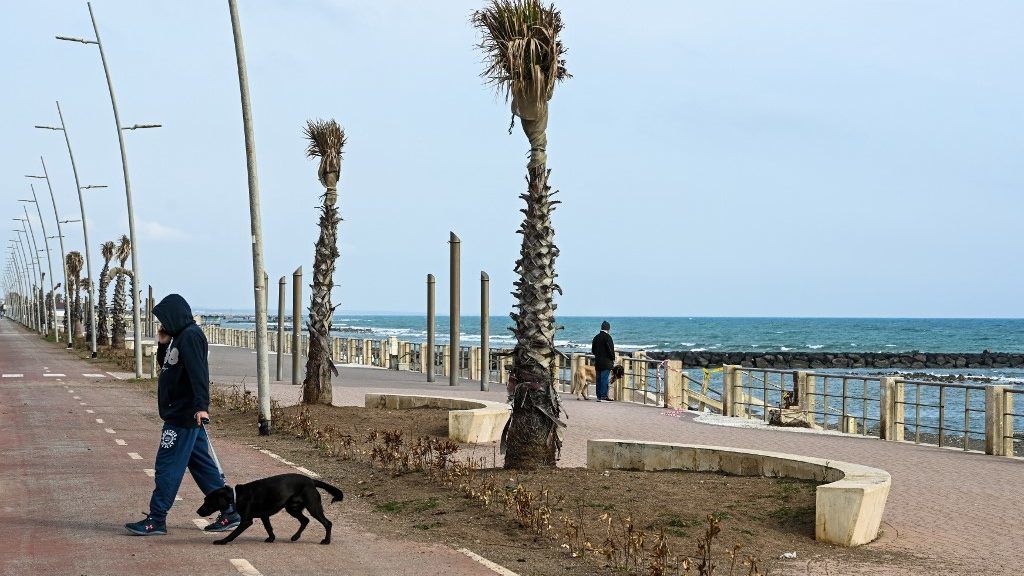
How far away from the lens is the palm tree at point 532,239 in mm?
12727

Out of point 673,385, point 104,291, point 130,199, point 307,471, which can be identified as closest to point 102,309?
point 104,291

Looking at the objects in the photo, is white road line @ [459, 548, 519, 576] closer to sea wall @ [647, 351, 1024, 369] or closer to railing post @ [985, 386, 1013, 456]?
railing post @ [985, 386, 1013, 456]

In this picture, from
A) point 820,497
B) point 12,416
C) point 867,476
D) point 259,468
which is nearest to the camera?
point 820,497

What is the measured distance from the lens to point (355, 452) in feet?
51.1

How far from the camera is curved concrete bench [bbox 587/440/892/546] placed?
31.5 ft

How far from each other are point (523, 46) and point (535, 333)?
9.58 ft

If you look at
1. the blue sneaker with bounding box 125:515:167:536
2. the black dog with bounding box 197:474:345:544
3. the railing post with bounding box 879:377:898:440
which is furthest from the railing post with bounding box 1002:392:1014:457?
the blue sneaker with bounding box 125:515:167:536

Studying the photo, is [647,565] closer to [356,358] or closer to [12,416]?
[12,416]

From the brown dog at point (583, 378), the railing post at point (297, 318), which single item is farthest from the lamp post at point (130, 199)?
the brown dog at point (583, 378)

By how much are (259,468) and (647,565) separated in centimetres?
689

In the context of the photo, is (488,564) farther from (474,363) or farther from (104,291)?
(104,291)

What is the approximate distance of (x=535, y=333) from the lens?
12.9m

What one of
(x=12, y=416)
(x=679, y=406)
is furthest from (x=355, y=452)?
(x=679, y=406)

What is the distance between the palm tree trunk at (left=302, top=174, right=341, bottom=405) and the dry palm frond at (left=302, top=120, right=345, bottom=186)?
196 millimetres
